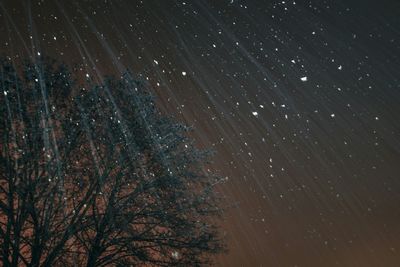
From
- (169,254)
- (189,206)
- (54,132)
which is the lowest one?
(169,254)

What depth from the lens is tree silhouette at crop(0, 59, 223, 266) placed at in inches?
397

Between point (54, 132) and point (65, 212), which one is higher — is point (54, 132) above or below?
above

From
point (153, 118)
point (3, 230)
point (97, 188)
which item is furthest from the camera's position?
point (153, 118)

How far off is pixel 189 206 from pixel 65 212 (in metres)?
3.20

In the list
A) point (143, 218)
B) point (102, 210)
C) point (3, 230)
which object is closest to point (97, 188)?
point (102, 210)

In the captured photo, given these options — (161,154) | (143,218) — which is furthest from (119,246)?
(161,154)

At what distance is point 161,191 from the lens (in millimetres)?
11500

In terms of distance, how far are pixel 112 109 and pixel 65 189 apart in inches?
97.5

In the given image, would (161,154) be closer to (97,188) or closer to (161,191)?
(161,191)

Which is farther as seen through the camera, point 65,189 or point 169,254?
point 169,254

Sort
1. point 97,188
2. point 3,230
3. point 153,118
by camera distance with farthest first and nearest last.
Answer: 1. point 153,118
2. point 97,188
3. point 3,230

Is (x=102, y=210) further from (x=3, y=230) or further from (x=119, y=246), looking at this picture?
(x=3, y=230)

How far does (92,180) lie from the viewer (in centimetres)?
1097

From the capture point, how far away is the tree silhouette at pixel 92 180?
10078 mm
